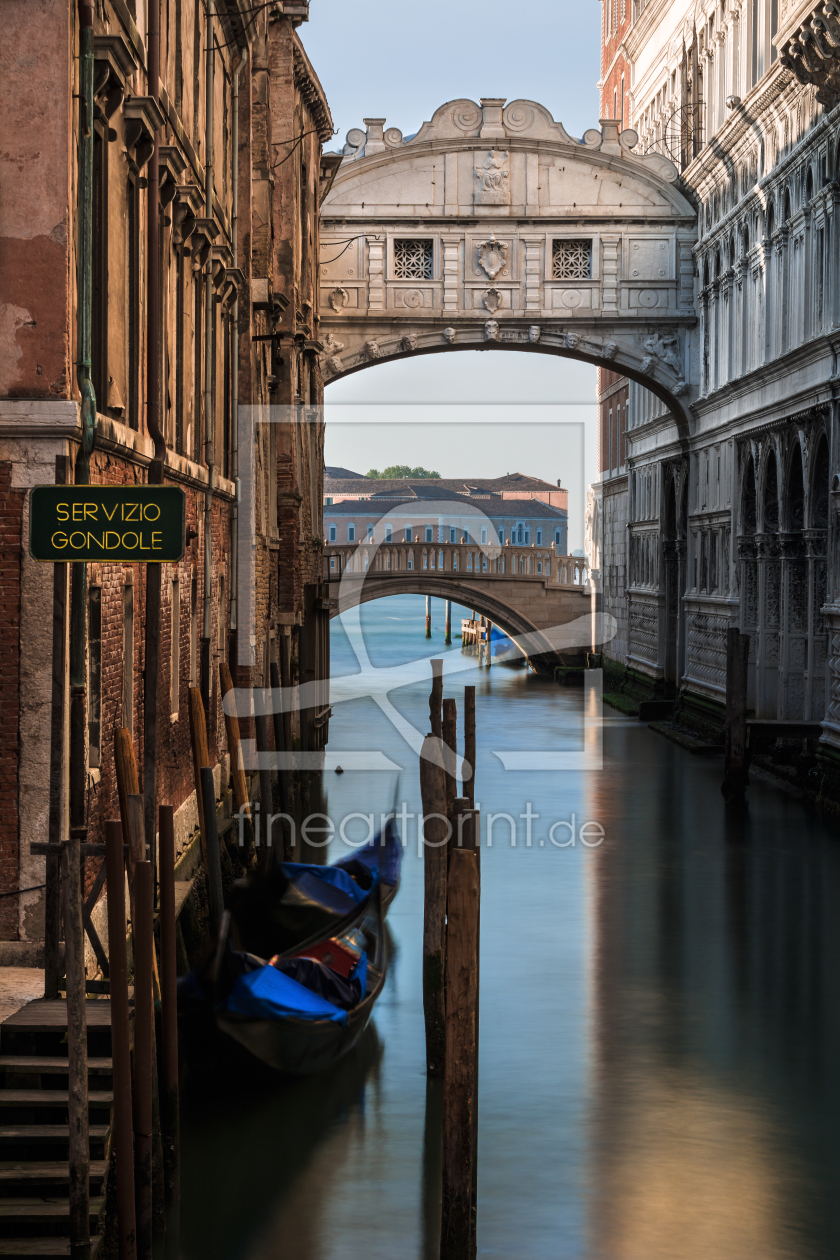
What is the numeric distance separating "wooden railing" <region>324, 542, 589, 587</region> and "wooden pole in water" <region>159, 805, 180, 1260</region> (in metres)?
20.1

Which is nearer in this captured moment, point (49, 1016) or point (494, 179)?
point (49, 1016)

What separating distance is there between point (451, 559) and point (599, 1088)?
19.2 metres

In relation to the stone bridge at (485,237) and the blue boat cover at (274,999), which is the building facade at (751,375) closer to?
the stone bridge at (485,237)

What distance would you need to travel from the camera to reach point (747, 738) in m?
13.0

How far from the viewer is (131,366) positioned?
21.9ft

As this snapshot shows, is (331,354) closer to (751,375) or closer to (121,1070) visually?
(751,375)

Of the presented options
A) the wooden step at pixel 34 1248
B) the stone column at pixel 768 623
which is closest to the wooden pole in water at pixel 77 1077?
the wooden step at pixel 34 1248

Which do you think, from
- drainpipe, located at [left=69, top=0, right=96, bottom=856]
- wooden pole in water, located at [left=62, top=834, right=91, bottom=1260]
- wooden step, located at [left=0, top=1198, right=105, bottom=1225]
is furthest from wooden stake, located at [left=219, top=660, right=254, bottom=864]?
wooden pole in water, located at [left=62, top=834, right=91, bottom=1260]

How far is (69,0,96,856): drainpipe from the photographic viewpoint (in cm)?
537

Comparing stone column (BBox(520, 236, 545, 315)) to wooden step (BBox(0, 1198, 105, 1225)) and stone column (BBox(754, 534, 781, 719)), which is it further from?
wooden step (BBox(0, 1198, 105, 1225))

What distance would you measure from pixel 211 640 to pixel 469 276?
9.41 metres

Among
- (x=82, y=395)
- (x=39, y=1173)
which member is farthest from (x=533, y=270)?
(x=39, y=1173)

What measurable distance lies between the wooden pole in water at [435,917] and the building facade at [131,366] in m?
1.35

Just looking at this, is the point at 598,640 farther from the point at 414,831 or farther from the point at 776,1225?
the point at 776,1225
